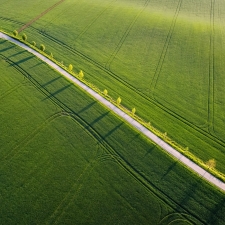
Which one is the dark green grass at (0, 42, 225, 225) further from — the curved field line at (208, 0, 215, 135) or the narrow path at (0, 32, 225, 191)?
the curved field line at (208, 0, 215, 135)

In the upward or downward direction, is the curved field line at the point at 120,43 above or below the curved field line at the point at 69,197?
above

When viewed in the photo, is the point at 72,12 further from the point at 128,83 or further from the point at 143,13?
the point at 128,83

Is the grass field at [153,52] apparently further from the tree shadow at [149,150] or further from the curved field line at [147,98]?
the tree shadow at [149,150]

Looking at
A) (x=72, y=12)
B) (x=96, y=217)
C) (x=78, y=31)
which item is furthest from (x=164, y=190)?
Answer: (x=72, y=12)

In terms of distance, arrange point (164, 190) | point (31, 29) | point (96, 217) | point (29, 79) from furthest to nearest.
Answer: point (31, 29) < point (29, 79) < point (164, 190) < point (96, 217)

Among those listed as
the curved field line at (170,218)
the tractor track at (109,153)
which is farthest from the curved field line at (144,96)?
the curved field line at (170,218)

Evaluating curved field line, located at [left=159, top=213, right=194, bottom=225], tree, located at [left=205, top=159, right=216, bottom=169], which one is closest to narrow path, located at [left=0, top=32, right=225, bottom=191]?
tree, located at [left=205, top=159, right=216, bottom=169]

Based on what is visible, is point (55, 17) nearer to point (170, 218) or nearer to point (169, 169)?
point (169, 169)
